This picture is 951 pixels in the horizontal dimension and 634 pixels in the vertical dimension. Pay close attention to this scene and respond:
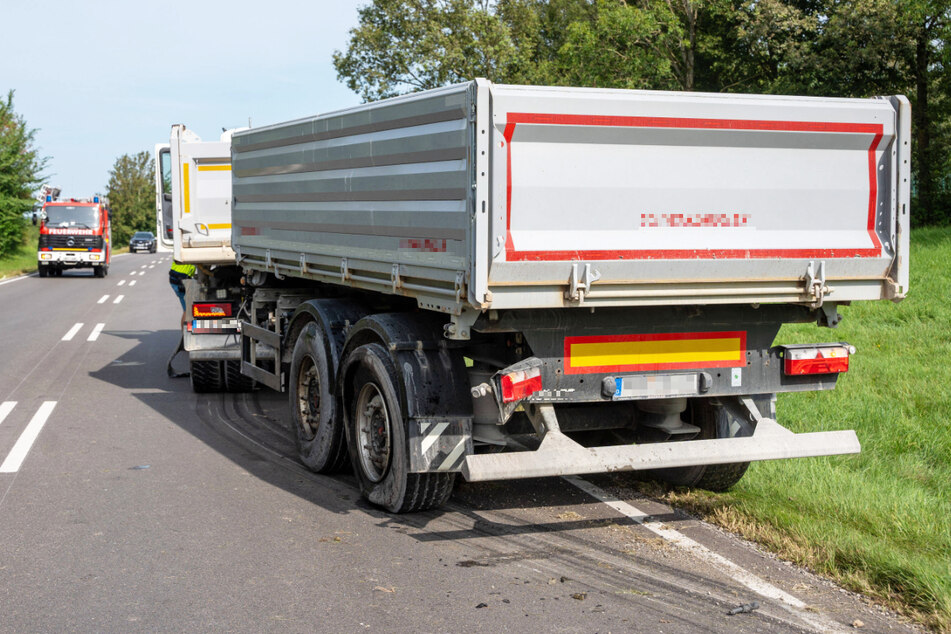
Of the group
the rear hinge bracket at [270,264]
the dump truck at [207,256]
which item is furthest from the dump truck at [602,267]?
the dump truck at [207,256]

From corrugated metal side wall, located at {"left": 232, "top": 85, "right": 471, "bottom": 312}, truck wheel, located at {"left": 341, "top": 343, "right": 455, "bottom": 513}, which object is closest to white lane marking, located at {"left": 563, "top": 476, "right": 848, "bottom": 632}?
truck wheel, located at {"left": 341, "top": 343, "right": 455, "bottom": 513}

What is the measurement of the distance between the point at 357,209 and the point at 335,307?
979 mm

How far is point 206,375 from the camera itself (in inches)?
427

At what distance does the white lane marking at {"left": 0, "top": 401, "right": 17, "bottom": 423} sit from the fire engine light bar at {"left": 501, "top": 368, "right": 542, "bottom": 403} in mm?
5968

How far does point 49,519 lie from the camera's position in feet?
19.9

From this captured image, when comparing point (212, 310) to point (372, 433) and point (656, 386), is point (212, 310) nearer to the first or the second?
point (372, 433)

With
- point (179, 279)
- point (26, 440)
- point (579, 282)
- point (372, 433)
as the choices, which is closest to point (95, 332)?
point (179, 279)

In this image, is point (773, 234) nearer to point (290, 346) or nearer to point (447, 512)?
point (447, 512)

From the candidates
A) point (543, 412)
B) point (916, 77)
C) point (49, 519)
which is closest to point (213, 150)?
point (49, 519)

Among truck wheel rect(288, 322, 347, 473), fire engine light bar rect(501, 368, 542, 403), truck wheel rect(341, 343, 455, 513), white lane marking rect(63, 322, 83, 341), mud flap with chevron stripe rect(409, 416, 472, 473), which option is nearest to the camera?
fire engine light bar rect(501, 368, 542, 403)

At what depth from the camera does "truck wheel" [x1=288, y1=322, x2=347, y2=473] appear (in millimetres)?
7043

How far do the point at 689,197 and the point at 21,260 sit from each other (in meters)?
49.2

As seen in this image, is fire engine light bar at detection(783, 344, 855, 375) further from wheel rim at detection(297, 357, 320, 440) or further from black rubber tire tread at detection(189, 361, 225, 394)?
black rubber tire tread at detection(189, 361, 225, 394)

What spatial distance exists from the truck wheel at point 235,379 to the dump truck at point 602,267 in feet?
15.0
